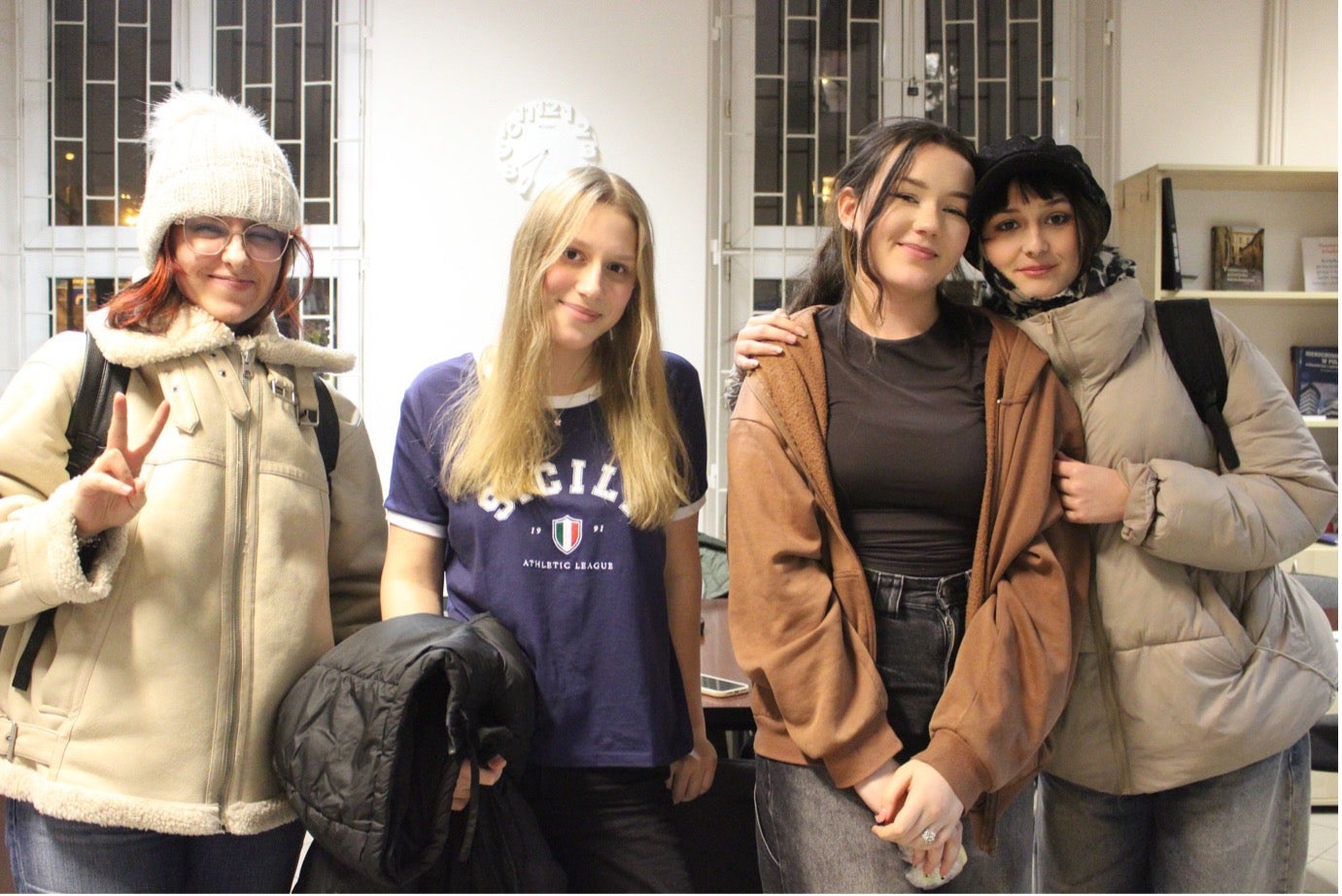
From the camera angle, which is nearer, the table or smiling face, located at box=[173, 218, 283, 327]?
smiling face, located at box=[173, 218, 283, 327]

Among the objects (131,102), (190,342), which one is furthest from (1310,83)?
(131,102)

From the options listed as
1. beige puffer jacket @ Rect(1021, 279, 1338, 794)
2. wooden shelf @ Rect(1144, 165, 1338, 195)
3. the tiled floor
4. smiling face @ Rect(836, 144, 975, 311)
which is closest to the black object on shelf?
wooden shelf @ Rect(1144, 165, 1338, 195)

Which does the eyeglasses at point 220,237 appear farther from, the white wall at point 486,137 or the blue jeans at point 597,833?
the white wall at point 486,137

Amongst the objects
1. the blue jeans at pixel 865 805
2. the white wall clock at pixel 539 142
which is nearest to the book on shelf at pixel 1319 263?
the white wall clock at pixel 539 142

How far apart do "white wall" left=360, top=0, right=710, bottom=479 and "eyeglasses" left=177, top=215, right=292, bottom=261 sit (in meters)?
2.57

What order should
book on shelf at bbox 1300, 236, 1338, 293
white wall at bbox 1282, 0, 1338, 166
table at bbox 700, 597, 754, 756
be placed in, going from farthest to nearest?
white wall at bbox 1282, 0, 1338, 166
book on shelf at bbox 1300, 236, 1338, 293
table at bbox 700, 597, 754, 756

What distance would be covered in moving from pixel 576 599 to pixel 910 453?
1.62ft

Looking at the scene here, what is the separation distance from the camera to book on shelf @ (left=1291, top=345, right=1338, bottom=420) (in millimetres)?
3814

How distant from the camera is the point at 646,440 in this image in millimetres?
1414

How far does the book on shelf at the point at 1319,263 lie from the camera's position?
3793 mm

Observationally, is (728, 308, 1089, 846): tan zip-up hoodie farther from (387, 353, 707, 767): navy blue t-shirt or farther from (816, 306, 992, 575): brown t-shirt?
(387, 353, 707, 767): navy blue t-shirt

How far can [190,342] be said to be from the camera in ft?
4.17

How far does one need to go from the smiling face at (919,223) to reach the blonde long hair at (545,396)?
347 millimetres

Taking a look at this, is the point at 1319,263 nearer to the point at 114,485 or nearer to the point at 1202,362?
the point at 1202,362
